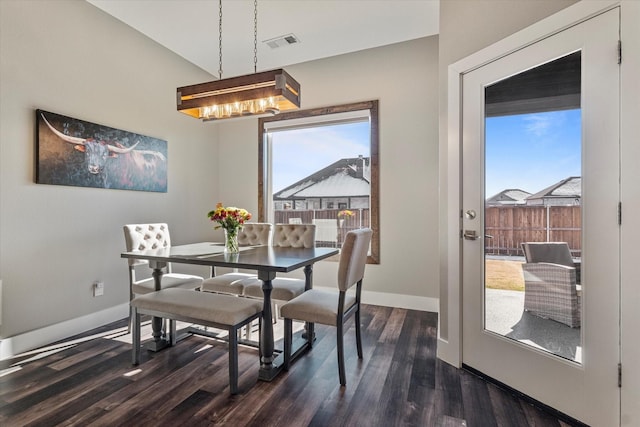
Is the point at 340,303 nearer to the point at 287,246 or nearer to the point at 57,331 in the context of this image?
the point at 287,246

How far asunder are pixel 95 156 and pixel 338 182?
2656 mm

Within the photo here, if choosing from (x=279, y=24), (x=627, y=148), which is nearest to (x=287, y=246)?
(x=279, y=24)

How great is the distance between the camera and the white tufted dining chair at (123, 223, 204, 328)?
282 cm

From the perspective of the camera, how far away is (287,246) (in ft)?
10.6

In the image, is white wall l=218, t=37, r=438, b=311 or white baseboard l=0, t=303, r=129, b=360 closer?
white baseboard l=0, t=303, r=129, b=360

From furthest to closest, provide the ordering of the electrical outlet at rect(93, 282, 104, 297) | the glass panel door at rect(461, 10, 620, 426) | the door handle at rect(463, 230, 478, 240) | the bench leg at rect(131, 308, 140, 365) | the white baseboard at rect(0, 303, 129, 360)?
the electrical outlet at rect(93, 282, 104, 297) → the white baseboard at rect(0, 303, 129, 360) → the bench leg at rect(131, 308, 140, 365) → the door handle at rect(463, 230, 478, 240) → the glass panel door at rect(461, 10, 620, 426)

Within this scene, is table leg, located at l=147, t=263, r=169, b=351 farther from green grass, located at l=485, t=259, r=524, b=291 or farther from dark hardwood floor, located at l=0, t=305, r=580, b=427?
green grass, located at l=485, t=259, r=524, b=291

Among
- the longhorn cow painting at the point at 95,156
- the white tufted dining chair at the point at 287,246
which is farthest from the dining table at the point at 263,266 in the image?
the longhorn cow painting at the point at 95,156

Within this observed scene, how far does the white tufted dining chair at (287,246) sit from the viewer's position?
9.16ft

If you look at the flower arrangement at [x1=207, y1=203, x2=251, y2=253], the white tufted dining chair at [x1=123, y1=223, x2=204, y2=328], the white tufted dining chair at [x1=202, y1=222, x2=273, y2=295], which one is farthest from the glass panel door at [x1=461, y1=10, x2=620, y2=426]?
the white tufted dining chair at [x1=123, y1=223, x2=204, y2=328]

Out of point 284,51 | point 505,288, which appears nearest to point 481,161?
point 505,288

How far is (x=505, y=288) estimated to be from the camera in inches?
82.4

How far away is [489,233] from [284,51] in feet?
9.92

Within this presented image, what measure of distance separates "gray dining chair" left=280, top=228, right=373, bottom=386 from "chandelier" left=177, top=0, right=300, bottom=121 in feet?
3.78
